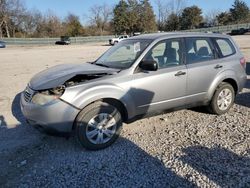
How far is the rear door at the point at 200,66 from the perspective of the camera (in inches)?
207

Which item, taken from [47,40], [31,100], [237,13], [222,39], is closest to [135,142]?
[31,100]

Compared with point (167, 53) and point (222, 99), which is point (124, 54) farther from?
point (222, 99)

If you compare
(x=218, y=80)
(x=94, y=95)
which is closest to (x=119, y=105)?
(x=94, y=95)

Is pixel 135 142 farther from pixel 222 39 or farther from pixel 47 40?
pixel 47 40

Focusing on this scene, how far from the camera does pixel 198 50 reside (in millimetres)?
5492

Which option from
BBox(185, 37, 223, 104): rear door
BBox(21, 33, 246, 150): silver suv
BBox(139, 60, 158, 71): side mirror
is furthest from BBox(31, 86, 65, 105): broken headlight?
BBox(185, 37, 223, 104): rear door

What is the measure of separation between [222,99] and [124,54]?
7.50 ft

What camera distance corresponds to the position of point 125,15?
3034 inches

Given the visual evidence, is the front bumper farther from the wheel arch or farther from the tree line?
the tree line

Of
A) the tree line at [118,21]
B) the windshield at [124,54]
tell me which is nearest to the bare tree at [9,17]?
the tree line at [118,21]

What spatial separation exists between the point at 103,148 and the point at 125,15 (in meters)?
Result: 75.9

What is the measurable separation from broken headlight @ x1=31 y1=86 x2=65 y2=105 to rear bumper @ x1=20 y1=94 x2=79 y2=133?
65 mm

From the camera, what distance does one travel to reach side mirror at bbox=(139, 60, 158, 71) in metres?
4.60

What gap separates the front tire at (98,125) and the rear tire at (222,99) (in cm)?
223
